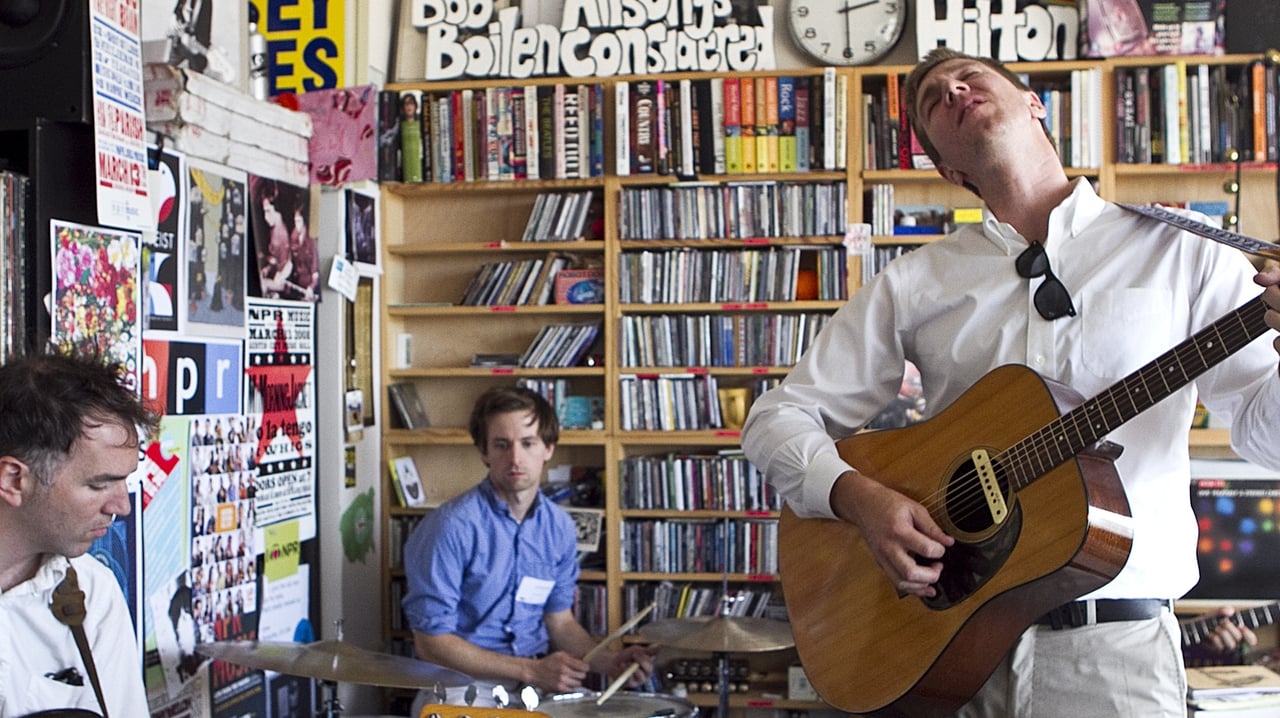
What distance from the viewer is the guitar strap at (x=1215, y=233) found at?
4.08 ft

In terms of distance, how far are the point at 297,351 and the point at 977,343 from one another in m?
2.72

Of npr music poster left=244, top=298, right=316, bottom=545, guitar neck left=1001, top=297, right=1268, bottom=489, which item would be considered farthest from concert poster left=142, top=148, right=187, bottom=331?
guitar neck left=1001, top=297, right=1268, bottom=489

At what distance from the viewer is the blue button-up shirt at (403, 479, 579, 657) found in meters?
3.29

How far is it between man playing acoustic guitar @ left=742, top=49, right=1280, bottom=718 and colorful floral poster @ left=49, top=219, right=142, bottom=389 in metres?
1.59

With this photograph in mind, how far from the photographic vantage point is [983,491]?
149cm

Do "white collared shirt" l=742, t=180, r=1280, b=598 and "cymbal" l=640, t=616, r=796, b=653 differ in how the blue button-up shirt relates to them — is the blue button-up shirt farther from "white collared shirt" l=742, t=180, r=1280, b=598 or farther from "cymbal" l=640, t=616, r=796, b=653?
"white collared shirt" l=742, t=180, r=1280, b=598

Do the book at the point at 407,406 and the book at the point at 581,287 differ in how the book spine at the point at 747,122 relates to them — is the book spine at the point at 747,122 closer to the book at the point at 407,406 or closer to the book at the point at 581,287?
the book at the point at 581,287

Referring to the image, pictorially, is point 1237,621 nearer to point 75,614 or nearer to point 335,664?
point 335,664

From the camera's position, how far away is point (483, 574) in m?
3.35

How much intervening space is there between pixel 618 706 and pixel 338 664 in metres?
0.63

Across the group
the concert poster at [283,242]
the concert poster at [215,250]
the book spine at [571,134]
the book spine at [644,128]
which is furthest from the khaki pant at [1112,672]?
the book spine at [571,134]

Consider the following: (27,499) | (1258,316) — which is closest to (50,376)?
(27,499)

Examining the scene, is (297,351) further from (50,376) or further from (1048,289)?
(1048,289)

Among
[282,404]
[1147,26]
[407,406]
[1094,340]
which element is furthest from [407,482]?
[1094,340]
